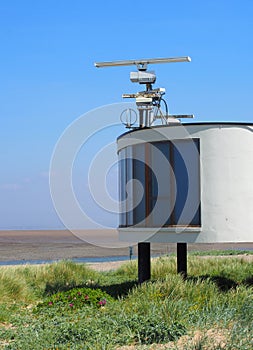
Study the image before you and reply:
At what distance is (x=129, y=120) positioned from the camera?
15836 millimetres

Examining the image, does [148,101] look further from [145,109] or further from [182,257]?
[182,257]

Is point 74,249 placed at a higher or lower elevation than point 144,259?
lower

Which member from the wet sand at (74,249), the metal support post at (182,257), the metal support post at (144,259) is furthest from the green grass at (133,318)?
the wet sand at (74,249)

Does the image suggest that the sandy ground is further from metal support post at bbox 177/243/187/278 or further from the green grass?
the green grass

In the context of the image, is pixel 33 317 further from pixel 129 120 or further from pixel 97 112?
pixel 97 112

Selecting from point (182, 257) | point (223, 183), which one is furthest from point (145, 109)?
point (182, 257)

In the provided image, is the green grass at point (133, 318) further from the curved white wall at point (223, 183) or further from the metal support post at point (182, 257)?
the metal support post at point (182, 257)

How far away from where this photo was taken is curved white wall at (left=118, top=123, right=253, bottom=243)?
13609 millimetres

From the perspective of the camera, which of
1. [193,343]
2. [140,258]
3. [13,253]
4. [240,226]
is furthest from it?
[13,253]

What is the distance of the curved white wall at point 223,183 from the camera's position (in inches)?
536

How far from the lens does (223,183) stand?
13680 millimetres

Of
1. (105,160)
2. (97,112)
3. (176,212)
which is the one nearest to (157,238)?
(176,212)

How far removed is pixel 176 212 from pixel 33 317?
4.11 m

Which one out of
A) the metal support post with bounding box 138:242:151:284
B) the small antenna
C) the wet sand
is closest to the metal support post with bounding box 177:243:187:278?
the metal support post with bounding box 138:242:151:284
